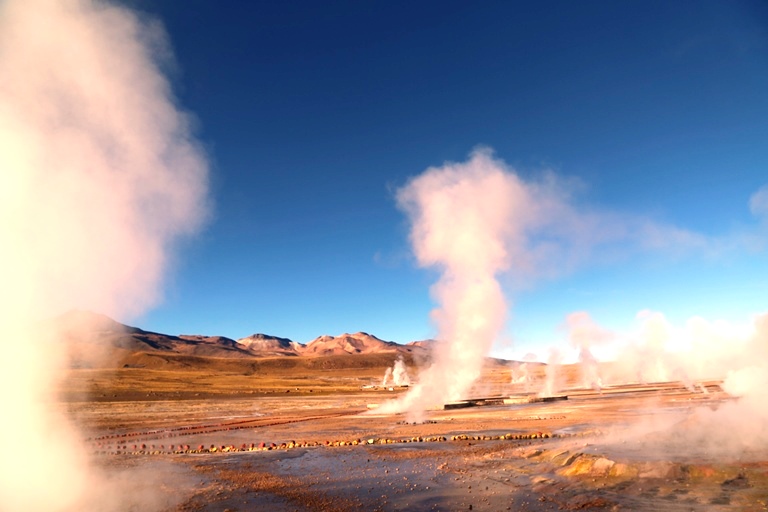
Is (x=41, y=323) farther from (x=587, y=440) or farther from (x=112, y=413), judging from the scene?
(x=112, y=413)

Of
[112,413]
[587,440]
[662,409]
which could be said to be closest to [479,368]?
[662,409]

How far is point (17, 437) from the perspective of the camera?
54.1 ft

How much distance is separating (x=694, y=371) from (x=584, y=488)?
96282 millimetres

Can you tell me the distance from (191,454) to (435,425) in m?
19.1

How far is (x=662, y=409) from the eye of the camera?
39.6 metres

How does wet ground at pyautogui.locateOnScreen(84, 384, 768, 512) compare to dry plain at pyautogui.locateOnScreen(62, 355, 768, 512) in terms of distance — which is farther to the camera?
dry plain at pyautogui.locateOnScreen(62, 355, 768, 512)

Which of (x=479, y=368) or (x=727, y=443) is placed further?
(x=479, y=368)

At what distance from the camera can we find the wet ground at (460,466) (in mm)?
14742

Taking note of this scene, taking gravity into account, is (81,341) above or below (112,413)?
above

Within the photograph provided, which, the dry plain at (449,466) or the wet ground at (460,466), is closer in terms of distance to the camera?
the wet ground at (460,466)

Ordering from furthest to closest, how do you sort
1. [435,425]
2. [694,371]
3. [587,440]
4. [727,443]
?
1. [694,371]
2. [435,425]
3. [587,440]
4. [727,443]

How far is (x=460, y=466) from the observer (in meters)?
20.7

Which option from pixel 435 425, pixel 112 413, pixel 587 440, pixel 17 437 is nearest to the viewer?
pixel 17 437

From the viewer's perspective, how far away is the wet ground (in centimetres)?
1474
